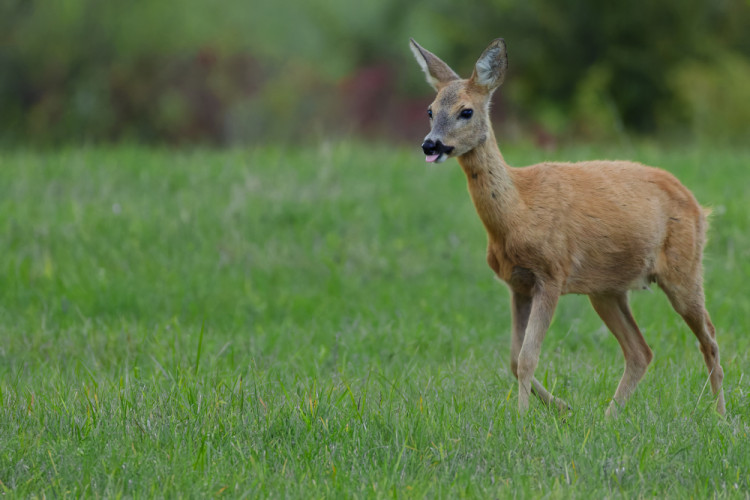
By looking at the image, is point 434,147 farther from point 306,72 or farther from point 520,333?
point 306,72

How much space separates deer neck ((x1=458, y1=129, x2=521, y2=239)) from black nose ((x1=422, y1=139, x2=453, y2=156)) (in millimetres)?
278

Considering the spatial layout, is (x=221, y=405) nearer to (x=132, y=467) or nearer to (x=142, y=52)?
(x=132, y=467)

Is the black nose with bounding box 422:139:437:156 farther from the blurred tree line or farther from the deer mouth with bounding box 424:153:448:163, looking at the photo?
the blurred tree line

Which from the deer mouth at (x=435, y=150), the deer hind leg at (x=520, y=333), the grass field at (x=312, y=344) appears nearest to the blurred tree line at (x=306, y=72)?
the grass field at (x=312, y=344)

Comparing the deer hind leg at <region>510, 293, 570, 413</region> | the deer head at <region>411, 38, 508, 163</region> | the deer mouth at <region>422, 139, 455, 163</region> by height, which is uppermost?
the deer head at <region>411, 38, 508, 163</region>

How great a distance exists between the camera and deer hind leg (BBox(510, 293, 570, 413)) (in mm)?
5516

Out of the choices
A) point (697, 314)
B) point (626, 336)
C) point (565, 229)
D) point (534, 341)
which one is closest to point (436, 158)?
point (565, 229)

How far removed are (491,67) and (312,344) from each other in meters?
2.69

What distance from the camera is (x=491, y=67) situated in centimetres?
562

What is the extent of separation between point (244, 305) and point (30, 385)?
9.12 ft

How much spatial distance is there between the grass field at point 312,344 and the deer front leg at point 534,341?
0.13 meters

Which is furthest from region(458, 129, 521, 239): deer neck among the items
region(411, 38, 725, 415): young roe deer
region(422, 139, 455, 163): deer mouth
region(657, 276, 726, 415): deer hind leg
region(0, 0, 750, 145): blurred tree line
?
region(0, 0, 750, 145): blurred tree line

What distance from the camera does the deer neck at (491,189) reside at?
18.4 feet

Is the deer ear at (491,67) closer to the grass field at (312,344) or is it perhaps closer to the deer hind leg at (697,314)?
the deer hind leg at (697,314)
